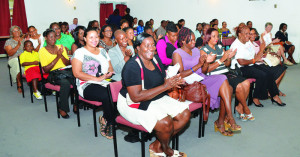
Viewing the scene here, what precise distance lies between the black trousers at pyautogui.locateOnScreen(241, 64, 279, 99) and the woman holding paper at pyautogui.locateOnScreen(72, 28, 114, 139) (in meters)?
2.32

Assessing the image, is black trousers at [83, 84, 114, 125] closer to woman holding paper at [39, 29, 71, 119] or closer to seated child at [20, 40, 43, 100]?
woman holding paper at [39, 29, 71, 119]

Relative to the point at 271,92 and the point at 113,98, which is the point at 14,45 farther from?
the point at 271,92

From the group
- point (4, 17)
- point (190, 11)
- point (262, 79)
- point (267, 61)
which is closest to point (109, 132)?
point (262, 79)

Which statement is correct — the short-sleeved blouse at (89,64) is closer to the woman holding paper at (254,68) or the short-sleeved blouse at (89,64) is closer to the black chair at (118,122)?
the black chair at (118,122)

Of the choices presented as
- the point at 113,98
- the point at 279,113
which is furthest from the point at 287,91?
the point at 113,98

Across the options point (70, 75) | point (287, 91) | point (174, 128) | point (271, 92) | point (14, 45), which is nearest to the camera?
point (174, 128)

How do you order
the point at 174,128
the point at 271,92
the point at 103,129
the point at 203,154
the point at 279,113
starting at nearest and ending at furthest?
the point at 174,128
the point at 203,154
the point at 103,129
the point at 279,113
the point at 271,92

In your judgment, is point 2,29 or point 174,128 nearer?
point 174,128

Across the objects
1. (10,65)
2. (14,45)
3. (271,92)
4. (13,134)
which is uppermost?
(14,45)

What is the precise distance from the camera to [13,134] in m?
3.21

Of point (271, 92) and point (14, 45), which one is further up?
point (14, 45)

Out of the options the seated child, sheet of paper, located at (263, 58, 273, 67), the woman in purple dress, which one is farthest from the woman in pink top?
the seated child

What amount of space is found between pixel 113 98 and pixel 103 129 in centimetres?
77

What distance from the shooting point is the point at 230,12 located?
9.51 meters
